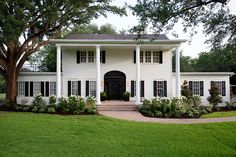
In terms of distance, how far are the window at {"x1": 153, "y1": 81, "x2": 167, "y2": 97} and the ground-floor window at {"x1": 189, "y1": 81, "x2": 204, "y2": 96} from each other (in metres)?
2.25

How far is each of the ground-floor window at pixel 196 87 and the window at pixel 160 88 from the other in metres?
2.25

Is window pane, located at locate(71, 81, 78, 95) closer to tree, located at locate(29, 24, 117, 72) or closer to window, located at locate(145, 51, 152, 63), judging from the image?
tree, located at locate(29, 24, 117, 72)

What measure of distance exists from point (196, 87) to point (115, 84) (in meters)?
7.01

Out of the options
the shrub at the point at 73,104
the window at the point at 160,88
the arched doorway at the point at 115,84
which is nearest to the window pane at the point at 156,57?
the window at the point at 160,88

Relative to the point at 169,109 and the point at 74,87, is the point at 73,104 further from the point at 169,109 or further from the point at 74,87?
the point at 169,109

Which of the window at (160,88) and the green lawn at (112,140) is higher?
the window at (160,88)

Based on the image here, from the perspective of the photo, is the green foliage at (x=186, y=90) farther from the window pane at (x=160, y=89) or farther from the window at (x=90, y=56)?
the window at (x=90, y=56)

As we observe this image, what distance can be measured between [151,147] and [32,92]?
61.1ft

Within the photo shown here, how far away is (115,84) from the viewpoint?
91.3 feet

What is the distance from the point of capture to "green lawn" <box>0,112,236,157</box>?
9.96m

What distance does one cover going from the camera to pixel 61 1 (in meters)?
24.5

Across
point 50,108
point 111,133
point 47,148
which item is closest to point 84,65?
point 50,108

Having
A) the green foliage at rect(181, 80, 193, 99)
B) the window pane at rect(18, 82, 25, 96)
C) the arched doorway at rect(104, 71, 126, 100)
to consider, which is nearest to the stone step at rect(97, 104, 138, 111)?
the arched doorway at rect(104, 71, 126, 100)

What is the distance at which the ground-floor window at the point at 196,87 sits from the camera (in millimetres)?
27858
